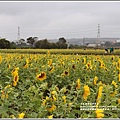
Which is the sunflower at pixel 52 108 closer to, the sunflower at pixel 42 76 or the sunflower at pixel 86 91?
the sunflower at pixel 86 91

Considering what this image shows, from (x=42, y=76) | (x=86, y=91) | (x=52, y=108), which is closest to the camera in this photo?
(x=52, y=108)

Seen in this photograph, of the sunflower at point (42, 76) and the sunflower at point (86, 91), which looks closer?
the sunflower at point (86, 91)

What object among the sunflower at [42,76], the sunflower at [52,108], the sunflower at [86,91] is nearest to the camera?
the sunflower at [52,108]

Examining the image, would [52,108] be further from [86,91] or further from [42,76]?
[42,76]

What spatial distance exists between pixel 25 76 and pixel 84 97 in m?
1.46

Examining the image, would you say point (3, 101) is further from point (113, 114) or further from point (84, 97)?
point (113, 114)

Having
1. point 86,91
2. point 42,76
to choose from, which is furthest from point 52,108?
point 42,76

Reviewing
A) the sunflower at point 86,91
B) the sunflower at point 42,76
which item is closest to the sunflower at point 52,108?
the sunflower at point 86,91

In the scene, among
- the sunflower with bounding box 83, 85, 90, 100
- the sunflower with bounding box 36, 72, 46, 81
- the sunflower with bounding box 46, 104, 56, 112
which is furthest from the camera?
the sunflower with bounding box 36, 72, 46, 81

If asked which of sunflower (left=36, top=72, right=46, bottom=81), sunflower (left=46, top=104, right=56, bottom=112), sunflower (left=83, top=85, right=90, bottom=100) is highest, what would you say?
sunflower (left=36, top=72, right=46, bottom=81)

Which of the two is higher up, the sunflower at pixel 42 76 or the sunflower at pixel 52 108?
the sunflower at pixel 42 76

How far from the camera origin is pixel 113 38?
5981cm

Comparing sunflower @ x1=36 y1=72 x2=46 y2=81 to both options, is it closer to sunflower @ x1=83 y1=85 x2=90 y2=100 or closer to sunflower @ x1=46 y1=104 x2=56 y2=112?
sunflower @ x1=83 y1=85 x2=90 y2=100

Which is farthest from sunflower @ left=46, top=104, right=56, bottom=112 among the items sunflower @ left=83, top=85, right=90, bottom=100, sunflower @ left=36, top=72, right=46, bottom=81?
sunflower @ left=36, top=72, right=46, bottom=81
